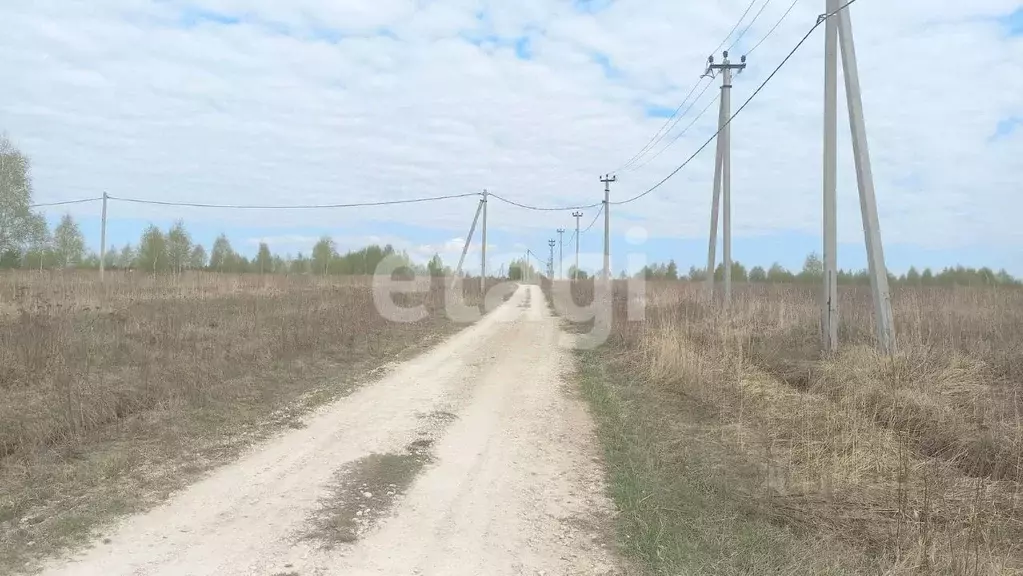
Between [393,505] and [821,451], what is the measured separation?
347cm

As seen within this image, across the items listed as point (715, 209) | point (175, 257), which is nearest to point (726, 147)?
point (715, 209)

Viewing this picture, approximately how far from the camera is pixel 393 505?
14.0 feet

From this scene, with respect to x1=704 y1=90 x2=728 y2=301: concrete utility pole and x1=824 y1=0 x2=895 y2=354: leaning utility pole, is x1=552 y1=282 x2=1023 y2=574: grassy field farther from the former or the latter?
x1=704 y1=90 x2=728 y2=301: concrete utility pole

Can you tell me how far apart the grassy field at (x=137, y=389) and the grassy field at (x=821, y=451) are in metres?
3.45

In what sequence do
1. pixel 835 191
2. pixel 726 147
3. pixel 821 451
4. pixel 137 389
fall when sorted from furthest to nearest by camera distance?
pixel 726 147
pixel 835 191
pixel 137 389
pixel 821 451

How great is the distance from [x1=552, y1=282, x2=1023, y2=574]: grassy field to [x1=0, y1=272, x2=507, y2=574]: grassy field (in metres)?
3.45

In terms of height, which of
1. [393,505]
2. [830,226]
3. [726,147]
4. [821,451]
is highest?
[726,147]

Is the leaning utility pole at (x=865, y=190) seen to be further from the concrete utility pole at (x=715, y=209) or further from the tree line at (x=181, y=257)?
the tree line at (x=181, y=257)

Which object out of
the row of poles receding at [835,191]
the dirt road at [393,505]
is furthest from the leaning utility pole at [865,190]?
the dirt road at [393,505]

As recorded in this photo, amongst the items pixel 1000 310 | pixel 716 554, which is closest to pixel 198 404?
pixel 716 554

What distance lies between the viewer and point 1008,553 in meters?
3.47

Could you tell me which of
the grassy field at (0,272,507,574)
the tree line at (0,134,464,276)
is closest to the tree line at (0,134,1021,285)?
the tree line at (0,134,464,276)

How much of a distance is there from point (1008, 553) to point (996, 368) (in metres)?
5.11

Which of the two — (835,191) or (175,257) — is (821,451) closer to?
(835,191)
